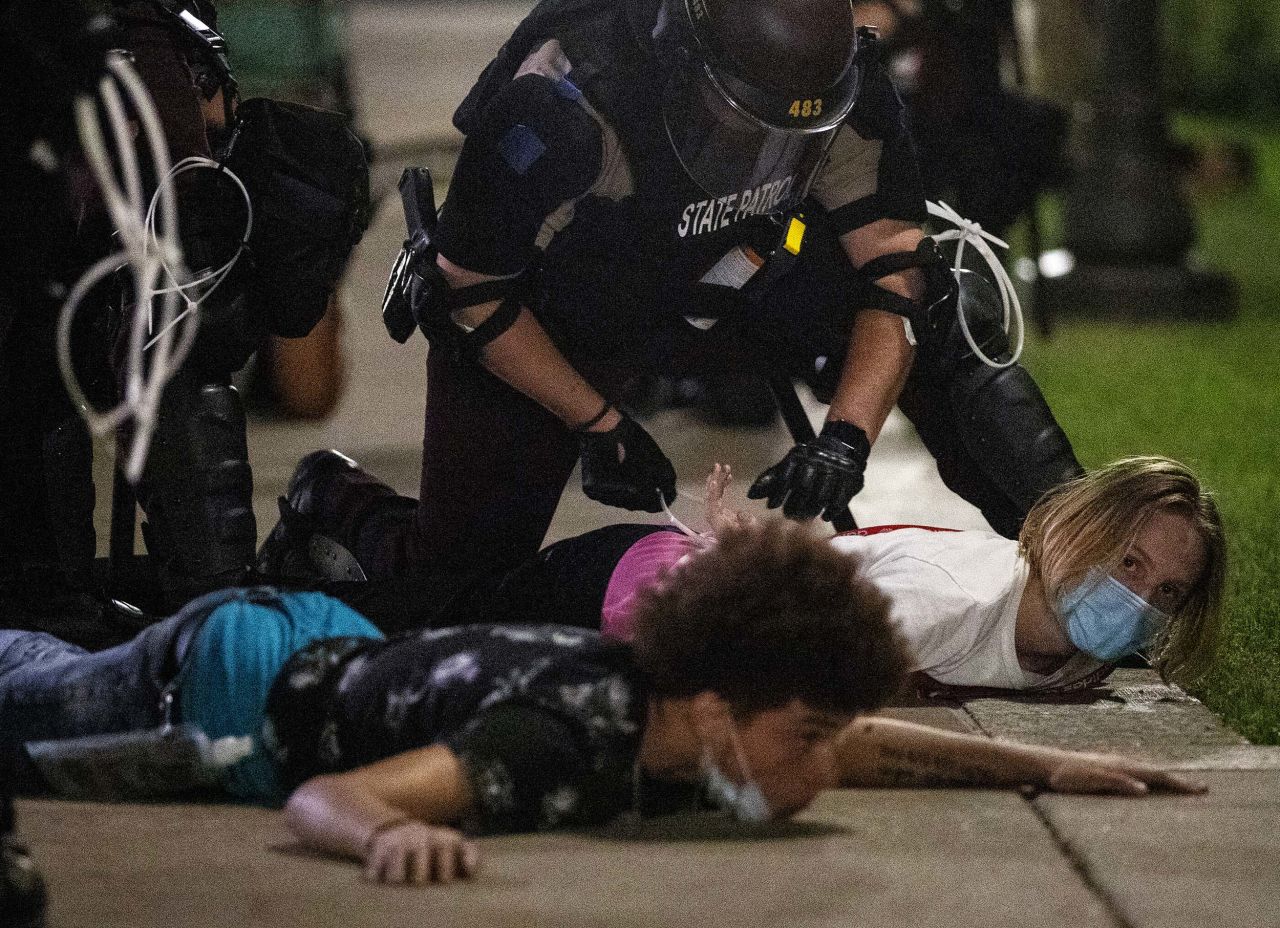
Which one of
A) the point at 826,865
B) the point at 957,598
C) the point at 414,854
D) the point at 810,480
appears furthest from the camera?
the point at 810,480

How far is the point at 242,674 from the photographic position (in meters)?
3.17

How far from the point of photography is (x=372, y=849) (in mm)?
2836

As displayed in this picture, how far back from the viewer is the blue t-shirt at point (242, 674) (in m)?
3.16

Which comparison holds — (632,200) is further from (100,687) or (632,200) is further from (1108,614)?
(100,687)

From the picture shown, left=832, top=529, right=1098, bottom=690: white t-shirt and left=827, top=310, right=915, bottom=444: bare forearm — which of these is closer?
left=832, top=529, right=1098, bottom=690: white t-shirt

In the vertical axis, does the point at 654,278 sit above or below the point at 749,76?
below

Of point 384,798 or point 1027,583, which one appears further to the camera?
point 1027,583

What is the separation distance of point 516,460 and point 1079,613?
1345 millimetres

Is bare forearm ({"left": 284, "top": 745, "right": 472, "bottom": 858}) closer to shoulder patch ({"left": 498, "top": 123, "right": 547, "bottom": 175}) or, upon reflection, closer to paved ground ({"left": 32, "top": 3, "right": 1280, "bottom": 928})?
paved ground ({"left": 32, "top": 3, "right": 1280, "bottom": 928})

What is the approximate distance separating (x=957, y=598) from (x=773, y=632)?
1.00m

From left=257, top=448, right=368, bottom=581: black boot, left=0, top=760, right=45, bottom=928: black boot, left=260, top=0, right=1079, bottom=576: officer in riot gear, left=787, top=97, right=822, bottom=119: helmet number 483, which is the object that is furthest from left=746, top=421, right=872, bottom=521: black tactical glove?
left=0, top=760, right=45, bottom=928: black boot

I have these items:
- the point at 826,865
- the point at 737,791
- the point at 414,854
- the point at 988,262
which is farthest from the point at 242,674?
the point at 988,262

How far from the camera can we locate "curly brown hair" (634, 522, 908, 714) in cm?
293

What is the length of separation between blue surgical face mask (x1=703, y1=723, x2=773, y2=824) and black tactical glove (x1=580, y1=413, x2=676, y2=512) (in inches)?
50.5
